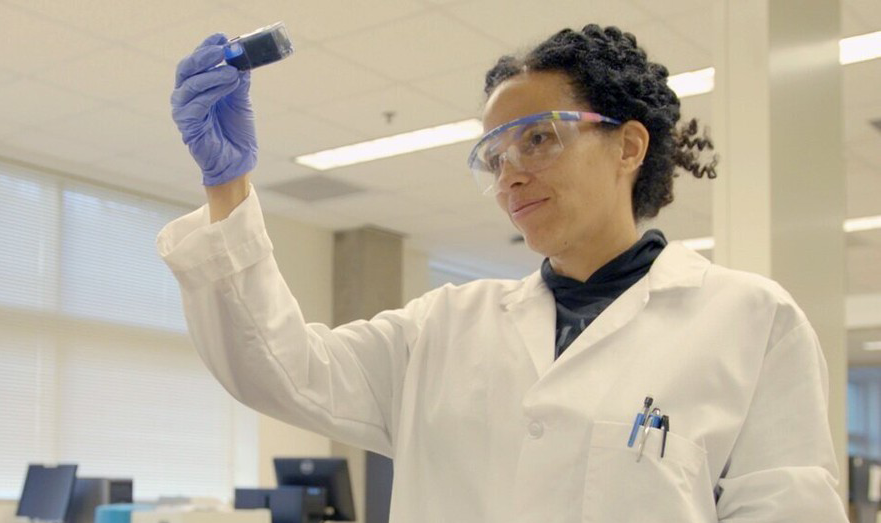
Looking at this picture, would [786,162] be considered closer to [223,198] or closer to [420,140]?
[223,198]

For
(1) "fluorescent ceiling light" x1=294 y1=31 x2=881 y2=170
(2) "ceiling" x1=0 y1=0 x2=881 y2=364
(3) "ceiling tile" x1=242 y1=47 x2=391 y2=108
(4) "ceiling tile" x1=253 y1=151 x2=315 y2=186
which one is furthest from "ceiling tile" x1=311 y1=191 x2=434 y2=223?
(3) "ceiling tile" x1=242 y1=47 x2=391 y2=108

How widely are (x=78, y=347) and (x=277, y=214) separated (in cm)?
178

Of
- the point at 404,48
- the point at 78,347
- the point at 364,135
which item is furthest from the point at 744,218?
the point at 78,347

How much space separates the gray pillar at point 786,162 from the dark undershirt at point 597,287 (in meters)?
1.65

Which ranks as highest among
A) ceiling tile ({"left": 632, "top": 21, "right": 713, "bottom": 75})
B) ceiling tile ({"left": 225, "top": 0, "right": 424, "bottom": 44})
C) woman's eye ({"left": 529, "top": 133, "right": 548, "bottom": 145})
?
ceiling tile ({"left": 225, "top": 0, "right": 424, "bottom": 44})

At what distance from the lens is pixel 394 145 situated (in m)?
6.25

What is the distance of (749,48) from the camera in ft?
10.3

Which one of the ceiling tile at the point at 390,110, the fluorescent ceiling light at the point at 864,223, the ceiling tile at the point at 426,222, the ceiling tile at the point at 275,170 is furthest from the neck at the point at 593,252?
the fluorescent ceiling light at the point at 864,223

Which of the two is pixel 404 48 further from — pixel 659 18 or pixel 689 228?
pixel 689 228

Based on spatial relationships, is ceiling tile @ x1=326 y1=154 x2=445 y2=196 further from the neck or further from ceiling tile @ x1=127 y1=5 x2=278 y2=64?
the neck

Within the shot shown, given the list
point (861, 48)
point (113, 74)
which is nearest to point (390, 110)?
point (113, 74)

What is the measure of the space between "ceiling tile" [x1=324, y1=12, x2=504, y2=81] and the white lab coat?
3232mm

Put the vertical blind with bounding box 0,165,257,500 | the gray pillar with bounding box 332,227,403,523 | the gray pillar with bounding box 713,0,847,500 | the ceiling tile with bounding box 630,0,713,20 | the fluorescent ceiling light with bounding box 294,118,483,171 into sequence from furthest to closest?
the gray pillar with bounding box 332,227,403,523 → the vertical blind with bounding box 0,165,257,500 → the fluorescent ceiling light with bounding box 294,118,483,171 → the ceiling tile with bounding box 630,0,713,20 → the gray pillar with bounding box 713,0,847,500

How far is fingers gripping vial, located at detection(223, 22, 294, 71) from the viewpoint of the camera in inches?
49.4
